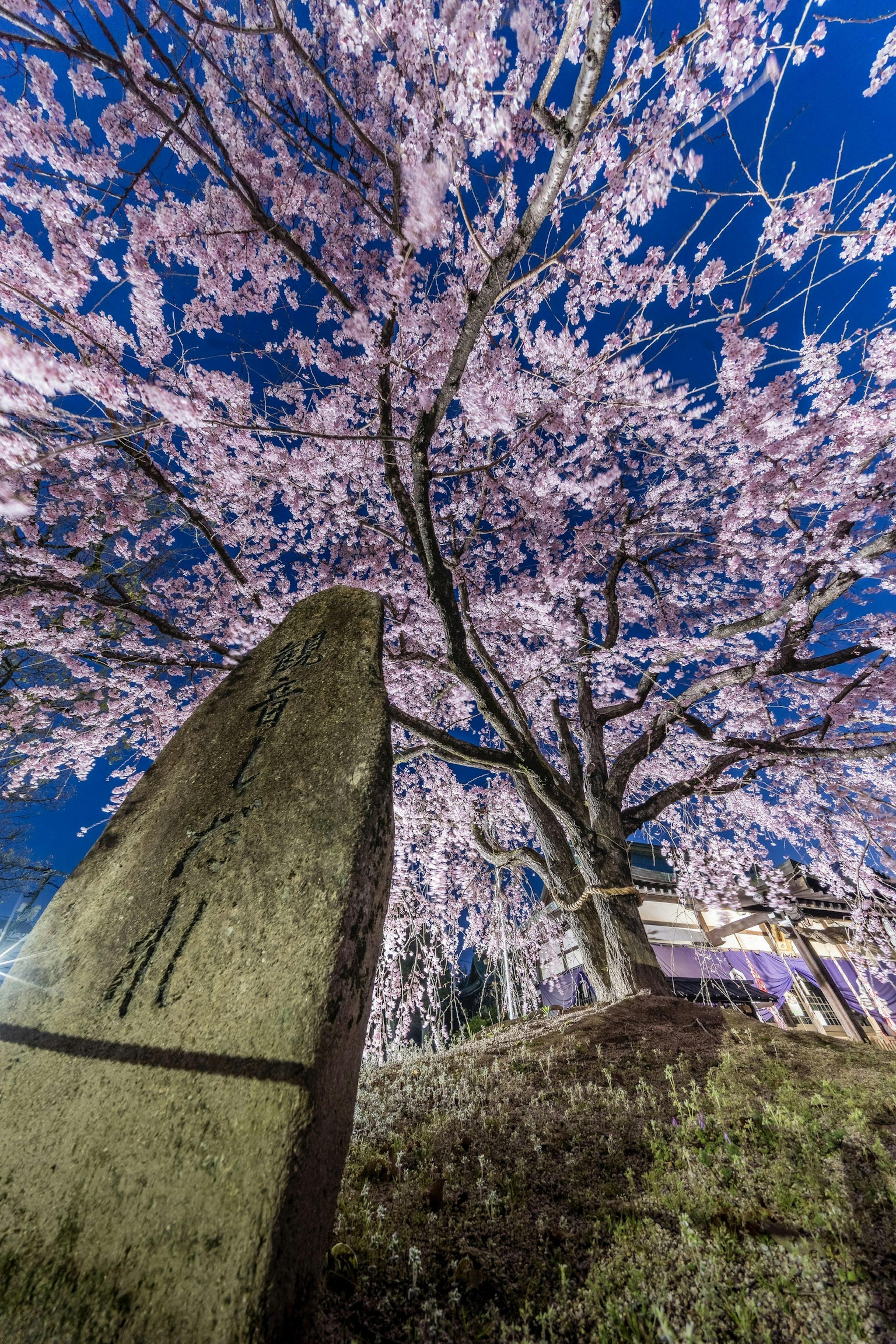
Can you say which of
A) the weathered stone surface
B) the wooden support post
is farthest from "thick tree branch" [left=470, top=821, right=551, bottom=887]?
the wooden support post

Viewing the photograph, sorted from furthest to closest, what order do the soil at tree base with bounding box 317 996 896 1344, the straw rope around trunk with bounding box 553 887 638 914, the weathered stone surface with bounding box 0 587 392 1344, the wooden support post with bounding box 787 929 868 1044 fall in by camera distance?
the wooden support post with bounding box 787 929 868 1044, the straw rope around trunk with bounding box 553 887 638 914, the soil at tree base with bounding box 317 996 896 1344, the weathered stone surface with bounding box 0 587 392 1344

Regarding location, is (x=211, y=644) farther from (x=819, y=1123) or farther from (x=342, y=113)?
(x=819, y=1123)

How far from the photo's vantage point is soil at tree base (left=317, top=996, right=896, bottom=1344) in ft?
5.05

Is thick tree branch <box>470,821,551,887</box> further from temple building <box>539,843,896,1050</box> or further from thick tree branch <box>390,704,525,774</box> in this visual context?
temple building <box>539,843,896,1050</box>

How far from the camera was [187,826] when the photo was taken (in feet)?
8.02

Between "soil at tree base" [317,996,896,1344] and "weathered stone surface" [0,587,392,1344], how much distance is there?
1.29ft

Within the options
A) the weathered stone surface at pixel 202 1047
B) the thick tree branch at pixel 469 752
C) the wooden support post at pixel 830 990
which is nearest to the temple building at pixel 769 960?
the wooden support post at pixel 830 990

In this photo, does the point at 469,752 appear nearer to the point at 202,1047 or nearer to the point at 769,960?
the point at 202,1047

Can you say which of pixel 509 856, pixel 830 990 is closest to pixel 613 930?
pixel 509 856

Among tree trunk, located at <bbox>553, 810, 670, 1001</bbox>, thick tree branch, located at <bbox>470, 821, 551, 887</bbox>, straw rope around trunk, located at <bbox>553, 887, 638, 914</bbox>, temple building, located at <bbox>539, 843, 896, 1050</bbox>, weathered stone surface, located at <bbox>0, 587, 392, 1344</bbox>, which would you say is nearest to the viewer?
weathered stone surface, located at <bbox>0, 587, 392, 1344</bbox>

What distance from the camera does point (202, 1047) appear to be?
160 cm

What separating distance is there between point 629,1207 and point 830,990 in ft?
45.4

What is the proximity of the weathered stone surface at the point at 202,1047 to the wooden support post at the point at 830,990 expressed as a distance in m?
14.2

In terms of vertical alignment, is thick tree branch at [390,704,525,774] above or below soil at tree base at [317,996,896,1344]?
above
